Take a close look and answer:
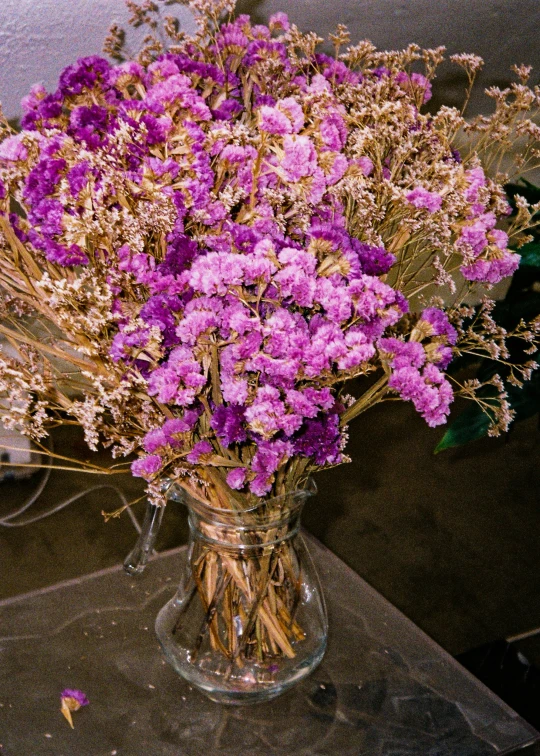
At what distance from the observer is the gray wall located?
143cm

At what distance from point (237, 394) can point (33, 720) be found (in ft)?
1.28

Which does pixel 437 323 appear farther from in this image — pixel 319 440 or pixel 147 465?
pixel 147 465

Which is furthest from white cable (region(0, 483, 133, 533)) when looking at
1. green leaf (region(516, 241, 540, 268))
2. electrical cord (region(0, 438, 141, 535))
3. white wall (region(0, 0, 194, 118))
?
green leaf (region(516, 241, 540, 268))

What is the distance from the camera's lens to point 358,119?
0.71m

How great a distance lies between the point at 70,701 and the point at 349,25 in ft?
4.47

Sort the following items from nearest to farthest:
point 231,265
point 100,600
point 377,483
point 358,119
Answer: point 231,265
point 358,119
point 100,600
point 377,483

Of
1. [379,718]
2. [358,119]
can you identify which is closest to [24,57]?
[358,119]

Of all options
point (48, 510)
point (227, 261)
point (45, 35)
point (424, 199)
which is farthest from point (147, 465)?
point (48, 510)

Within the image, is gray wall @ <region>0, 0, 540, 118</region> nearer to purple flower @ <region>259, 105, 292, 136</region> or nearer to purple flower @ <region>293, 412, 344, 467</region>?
purple flower @ <region>259, 105, 292, 136</region>

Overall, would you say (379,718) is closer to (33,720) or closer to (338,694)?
(338,694)

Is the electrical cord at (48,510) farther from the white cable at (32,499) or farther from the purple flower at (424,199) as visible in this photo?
the purple flower at (424,199)

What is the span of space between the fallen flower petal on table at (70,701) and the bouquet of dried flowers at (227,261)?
236 millimetres

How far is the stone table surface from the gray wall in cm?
94

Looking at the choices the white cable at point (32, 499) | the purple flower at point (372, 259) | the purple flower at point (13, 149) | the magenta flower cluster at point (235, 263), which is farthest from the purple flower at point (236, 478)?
the white cable at point (32, 499)
